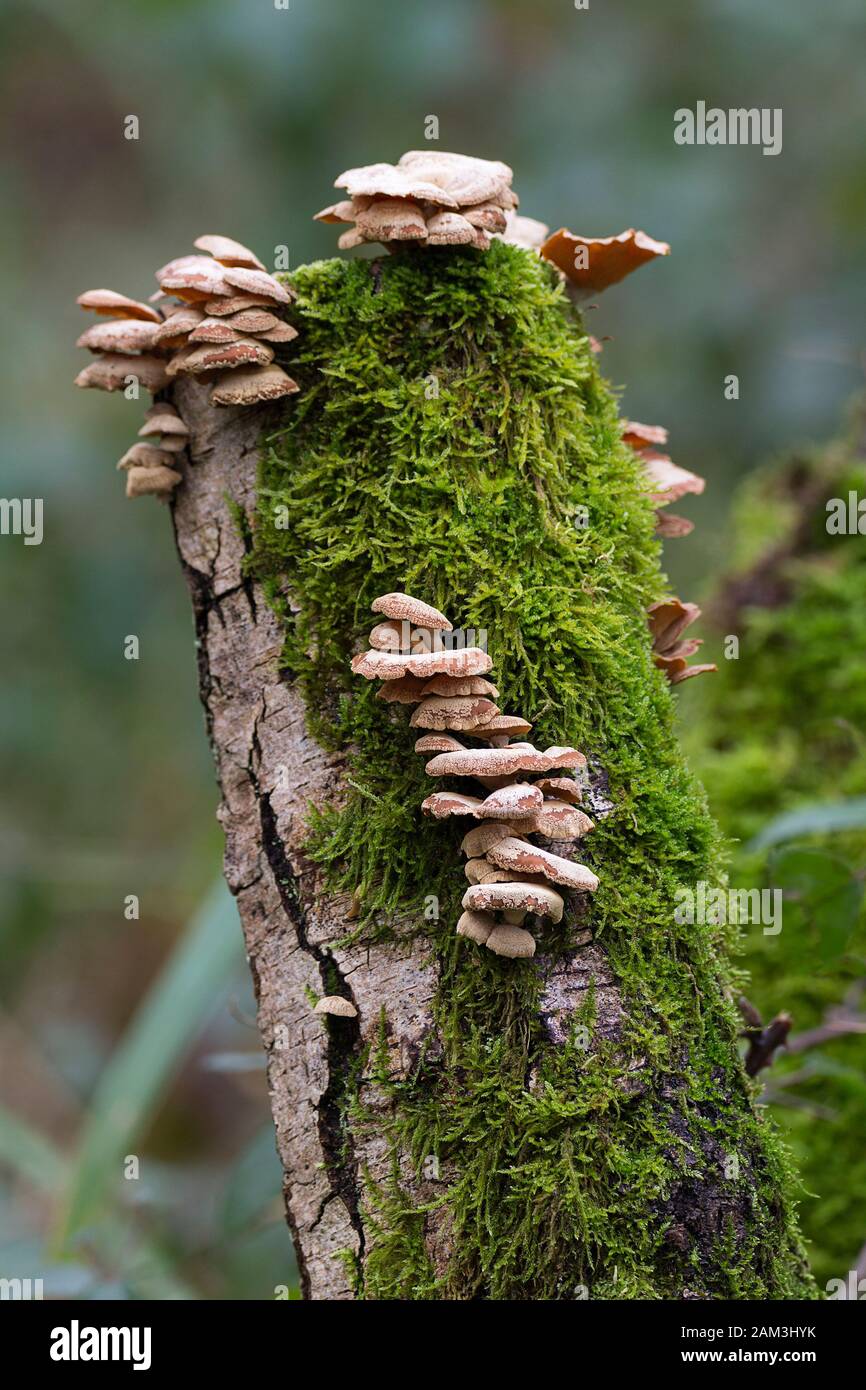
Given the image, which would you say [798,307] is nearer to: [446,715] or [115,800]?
[115,800]

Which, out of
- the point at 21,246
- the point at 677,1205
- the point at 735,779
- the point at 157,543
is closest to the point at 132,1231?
the point at 735,779

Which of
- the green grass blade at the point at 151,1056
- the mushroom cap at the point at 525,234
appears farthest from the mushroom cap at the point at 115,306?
the green grass blade at the point at 151,1056

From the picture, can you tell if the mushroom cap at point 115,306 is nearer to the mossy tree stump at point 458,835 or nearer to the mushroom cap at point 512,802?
the mossy tree stump at point 458,835

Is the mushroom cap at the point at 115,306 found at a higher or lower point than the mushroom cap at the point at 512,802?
higher

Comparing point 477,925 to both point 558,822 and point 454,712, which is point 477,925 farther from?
point 454,712

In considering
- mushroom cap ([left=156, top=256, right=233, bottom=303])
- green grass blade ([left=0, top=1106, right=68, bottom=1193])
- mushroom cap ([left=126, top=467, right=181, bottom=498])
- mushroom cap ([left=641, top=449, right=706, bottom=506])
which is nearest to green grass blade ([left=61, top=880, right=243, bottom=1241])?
green grass blade ([left=0, top=1106, right=68, bottom=1193])
